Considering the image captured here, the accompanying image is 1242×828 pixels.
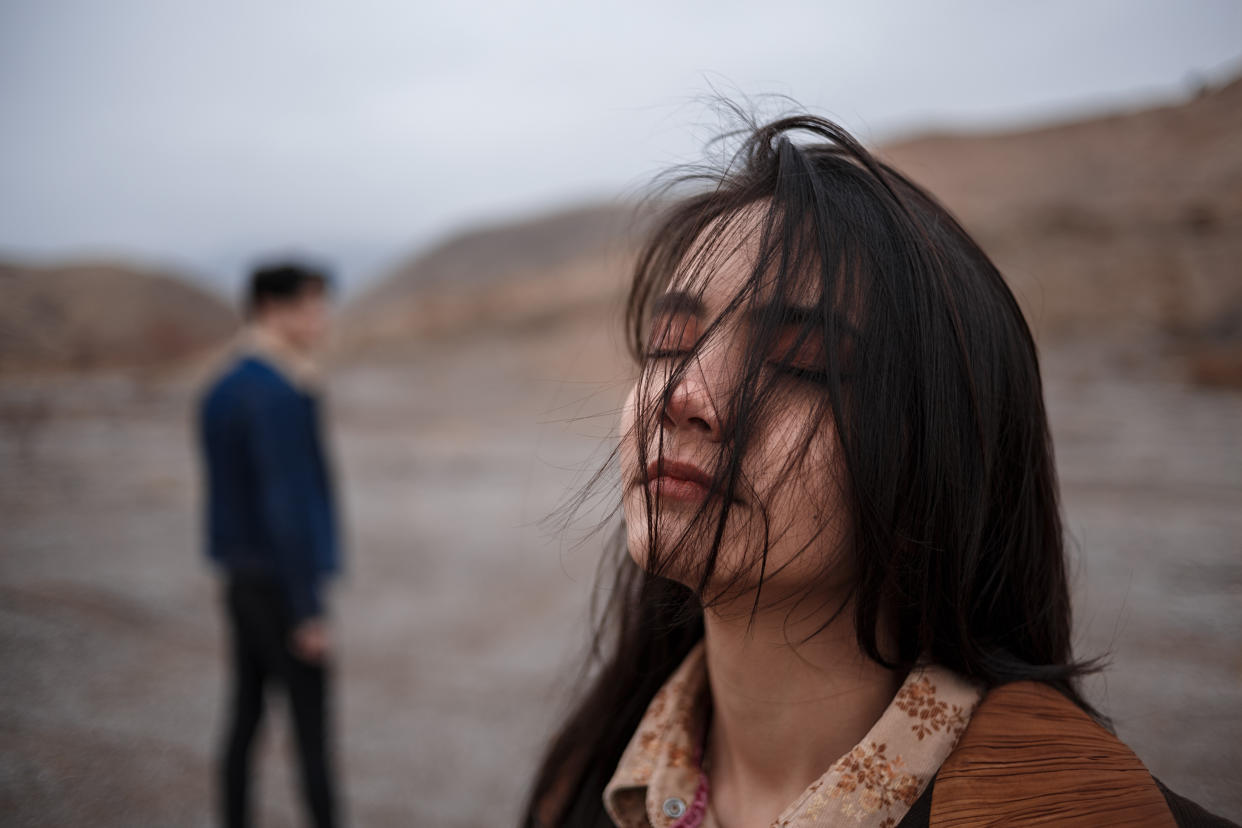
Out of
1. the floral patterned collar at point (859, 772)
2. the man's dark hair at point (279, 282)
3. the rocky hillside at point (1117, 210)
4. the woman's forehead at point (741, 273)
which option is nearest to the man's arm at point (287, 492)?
the man's dark hair at point (279, 282)

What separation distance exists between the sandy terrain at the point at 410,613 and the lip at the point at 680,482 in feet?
0.44

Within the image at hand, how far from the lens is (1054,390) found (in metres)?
11.5

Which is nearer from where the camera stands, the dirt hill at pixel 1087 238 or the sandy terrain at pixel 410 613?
the dirt hill at pixel 1087 238

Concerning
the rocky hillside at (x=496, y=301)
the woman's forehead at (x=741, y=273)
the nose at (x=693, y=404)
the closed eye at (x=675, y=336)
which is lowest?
the rocky hillside at (x=496, y=301)

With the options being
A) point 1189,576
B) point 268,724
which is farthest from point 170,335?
point 1189,576

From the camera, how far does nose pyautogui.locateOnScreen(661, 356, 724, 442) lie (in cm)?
97

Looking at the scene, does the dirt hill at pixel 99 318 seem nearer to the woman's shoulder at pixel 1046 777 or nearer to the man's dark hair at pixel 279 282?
the man's dark hair at pixel 279 282

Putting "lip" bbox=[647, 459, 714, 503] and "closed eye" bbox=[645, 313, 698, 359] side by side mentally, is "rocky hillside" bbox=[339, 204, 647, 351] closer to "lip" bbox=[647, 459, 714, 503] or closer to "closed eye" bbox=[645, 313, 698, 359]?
"closed eye" bbox=[645, 313, 698, 359]

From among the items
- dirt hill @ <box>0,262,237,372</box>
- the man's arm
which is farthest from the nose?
dirt hill @ <box>0,262,237,372</box>

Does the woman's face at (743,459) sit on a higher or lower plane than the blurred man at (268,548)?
higher

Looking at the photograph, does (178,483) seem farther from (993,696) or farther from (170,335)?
(993,696)

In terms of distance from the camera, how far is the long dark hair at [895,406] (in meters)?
0.96

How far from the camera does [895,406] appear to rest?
96 cm

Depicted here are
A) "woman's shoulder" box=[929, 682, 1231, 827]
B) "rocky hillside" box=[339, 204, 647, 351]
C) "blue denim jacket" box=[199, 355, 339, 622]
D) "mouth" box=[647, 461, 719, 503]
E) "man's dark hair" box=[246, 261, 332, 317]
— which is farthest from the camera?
"rocky hillside" box=[339, 204, 647, 351]
